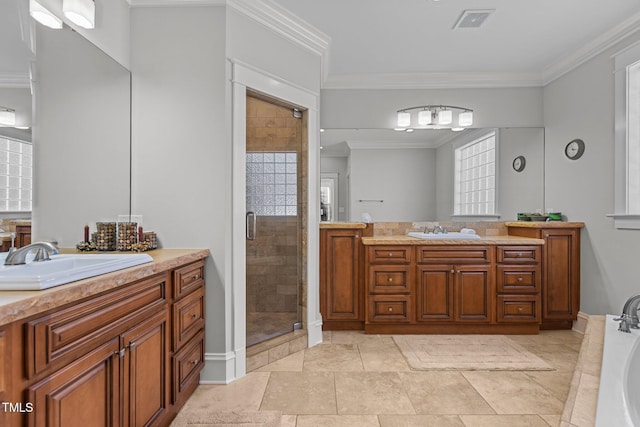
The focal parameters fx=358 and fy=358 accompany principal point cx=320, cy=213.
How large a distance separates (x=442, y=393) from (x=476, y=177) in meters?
2.33

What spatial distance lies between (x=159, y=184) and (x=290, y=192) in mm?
1031

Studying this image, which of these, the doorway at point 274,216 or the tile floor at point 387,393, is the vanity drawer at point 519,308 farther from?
the doorway at point 274,216

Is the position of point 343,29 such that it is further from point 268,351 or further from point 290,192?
point 268,351

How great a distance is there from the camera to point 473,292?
3.33 metres

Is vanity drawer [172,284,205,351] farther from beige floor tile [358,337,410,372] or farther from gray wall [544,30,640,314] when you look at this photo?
gray wall [544,30,640,314]

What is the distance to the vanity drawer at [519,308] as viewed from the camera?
3322mm

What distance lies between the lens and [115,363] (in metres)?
1.34

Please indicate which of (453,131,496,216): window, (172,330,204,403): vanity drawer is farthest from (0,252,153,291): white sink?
(453,131,496,216): window

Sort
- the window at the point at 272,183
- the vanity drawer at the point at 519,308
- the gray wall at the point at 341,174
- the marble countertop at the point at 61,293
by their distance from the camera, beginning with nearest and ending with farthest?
the marble countertop at the point at 61,293 < the window at the point at 272,183 < the vanity drawer at the point at 519,308 < the gray wall at the point at 341,174

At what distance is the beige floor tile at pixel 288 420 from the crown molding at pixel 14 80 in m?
2.02

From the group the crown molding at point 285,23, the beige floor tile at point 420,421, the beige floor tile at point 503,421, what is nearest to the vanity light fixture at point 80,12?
the crown molding at point 285,23

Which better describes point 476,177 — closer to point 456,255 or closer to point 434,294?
point 456,255

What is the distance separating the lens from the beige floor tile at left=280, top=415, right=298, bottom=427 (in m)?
1.91

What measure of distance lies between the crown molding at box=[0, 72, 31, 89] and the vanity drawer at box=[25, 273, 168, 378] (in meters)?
0.97
